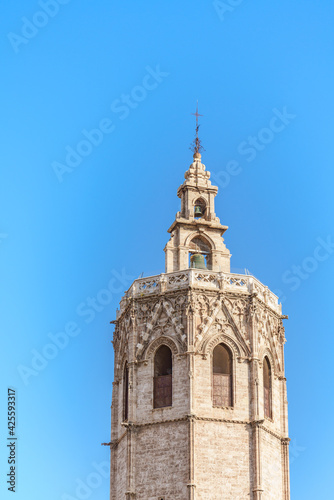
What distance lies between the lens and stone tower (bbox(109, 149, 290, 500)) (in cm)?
6084

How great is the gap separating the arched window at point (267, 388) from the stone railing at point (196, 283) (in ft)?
10.2

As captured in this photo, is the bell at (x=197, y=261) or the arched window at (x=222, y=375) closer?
the arched window at (x=222, y=375)

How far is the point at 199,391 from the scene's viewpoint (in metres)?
61.9

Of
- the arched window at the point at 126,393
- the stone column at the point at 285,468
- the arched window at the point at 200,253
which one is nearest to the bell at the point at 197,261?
the arched window at the point at 200,253

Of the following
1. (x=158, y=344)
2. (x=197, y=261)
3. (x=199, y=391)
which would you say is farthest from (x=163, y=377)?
(x=197, y=261)

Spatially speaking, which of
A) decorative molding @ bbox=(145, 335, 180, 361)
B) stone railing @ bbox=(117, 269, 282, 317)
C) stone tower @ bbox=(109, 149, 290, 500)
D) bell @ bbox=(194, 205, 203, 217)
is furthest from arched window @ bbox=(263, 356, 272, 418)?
bell @ bbox=(194, 205, 203, 217)

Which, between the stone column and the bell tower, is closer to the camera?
the stone column

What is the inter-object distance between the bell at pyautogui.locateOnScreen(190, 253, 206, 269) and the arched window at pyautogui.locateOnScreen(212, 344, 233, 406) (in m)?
5.55

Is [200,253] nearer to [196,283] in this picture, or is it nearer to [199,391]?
[196,283]

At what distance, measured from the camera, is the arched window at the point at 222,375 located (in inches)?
2454

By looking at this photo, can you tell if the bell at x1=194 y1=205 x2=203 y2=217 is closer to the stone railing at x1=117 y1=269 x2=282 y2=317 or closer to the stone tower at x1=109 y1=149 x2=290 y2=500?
the stone tower at x1=109 y1=149 x2=290 y2=500

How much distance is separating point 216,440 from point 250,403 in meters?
2.55

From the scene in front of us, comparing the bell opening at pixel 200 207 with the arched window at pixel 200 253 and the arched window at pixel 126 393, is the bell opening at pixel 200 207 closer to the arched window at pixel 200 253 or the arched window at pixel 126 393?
the arched window at pixel 200 253

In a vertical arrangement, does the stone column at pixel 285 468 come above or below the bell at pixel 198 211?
below
